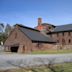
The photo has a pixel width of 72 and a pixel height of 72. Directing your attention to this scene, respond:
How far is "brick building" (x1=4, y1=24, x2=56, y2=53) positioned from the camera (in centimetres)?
4622

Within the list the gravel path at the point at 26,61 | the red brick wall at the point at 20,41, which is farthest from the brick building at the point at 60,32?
the gravel path at the point at 26,61

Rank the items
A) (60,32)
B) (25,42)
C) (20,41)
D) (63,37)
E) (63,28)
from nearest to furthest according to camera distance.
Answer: (25,42)
(20,41)
(63,37)
(60,32)
(63,28)

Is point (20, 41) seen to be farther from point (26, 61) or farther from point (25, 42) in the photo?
point (26, 61)

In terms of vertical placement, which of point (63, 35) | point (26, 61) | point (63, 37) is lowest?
point (26, 61)

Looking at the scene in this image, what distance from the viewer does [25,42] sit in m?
→ 47.4

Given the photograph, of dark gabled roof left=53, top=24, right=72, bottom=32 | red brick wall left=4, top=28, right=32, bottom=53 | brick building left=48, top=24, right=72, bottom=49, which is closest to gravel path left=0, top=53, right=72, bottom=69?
red brick wall left=4, top=28, right=32, bottom=53

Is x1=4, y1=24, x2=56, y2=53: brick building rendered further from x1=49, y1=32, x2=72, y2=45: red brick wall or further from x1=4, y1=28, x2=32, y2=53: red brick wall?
x1=49, y1=32, x2=72, y2=45: red brick wall

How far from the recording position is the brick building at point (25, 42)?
4622 cm

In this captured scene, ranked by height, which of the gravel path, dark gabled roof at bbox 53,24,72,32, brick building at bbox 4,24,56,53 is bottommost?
the gravel path

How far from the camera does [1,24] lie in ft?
390

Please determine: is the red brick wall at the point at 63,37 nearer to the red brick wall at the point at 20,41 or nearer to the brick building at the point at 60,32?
the brick building at the point at 60,32

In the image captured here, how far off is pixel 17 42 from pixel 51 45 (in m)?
10.6

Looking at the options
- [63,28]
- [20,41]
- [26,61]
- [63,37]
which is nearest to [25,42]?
[20,41]

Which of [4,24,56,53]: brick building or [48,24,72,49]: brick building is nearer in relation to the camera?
[4,24,56,53]: brick building
